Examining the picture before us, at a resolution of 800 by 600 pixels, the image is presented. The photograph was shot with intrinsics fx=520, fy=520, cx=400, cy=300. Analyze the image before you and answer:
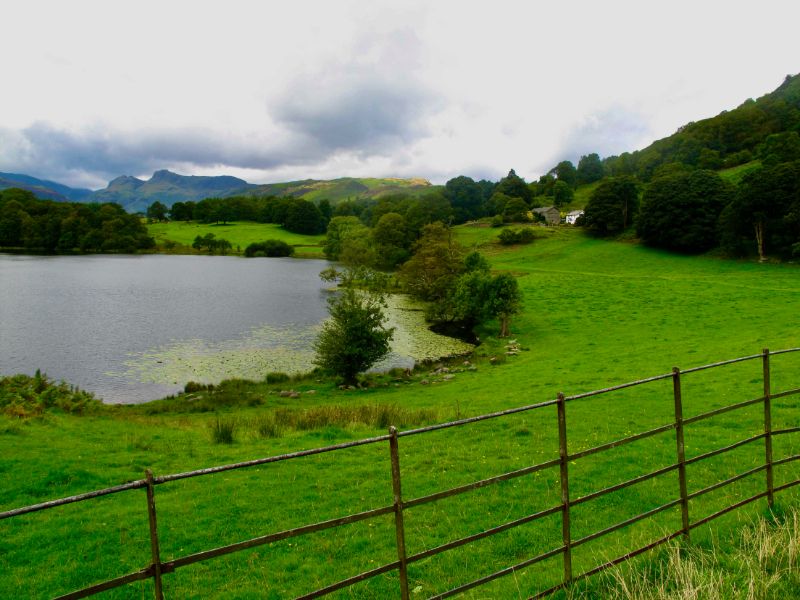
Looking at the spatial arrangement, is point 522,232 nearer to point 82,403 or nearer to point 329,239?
point 329,239

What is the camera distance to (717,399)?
629 inches

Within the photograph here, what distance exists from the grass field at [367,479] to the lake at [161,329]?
26.8 feet

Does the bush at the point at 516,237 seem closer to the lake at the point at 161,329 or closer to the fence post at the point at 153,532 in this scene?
the lake at the point at 161,329

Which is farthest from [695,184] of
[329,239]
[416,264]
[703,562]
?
[703,562]

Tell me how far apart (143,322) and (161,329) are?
397cm

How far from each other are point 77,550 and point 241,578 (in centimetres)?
298

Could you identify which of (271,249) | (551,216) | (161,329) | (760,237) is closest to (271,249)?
(271,249)

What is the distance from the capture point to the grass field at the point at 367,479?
287 inches

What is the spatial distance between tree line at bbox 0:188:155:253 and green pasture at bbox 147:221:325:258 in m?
7.91

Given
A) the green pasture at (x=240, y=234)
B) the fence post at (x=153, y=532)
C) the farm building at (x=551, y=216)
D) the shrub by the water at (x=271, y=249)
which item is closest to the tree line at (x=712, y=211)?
the farm building at (x=551, y=216)

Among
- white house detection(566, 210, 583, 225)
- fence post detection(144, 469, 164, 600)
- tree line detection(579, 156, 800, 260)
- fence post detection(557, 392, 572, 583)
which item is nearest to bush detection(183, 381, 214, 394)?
fence post detection(557, 392, 572, 583)

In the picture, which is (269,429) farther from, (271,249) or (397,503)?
(271,249)

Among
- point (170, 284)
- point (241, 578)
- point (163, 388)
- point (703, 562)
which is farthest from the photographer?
point (170, 284)

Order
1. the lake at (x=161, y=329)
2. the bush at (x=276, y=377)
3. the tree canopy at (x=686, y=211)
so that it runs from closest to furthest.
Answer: the bush at (x=276, y=377) → the lake at (x=161, y=329) → the tree canopy at (x=686, y=211)
